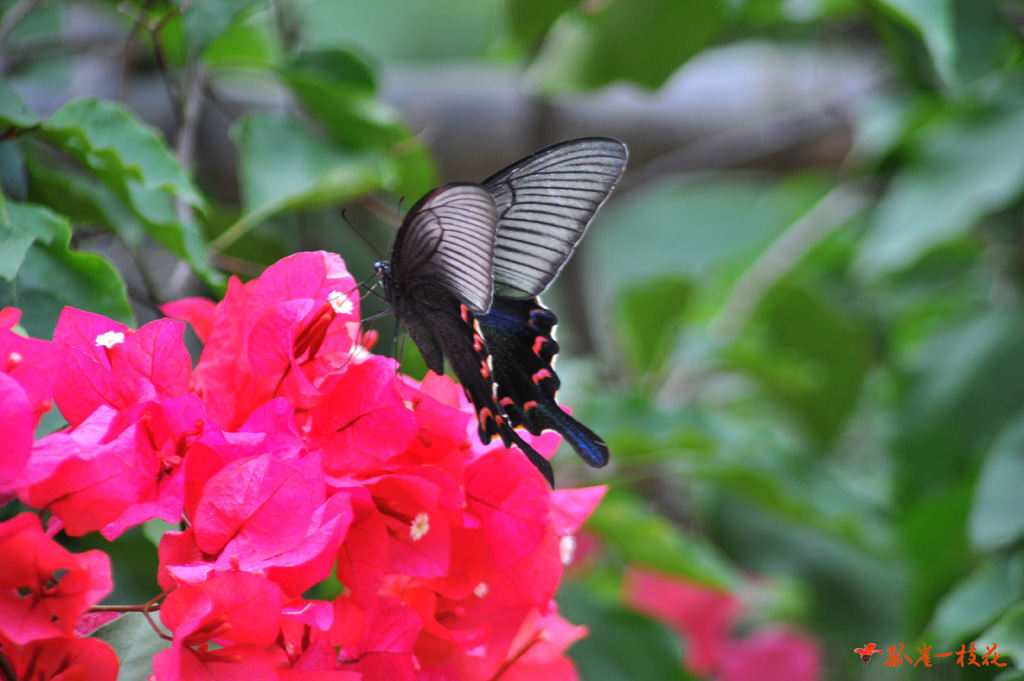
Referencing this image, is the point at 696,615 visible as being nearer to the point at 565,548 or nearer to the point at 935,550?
the point at 935,550

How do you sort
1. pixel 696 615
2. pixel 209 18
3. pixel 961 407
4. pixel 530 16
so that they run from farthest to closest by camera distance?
pixel 696 615 → pixel 961 407 → pixel 530 16 → pixel 209 18

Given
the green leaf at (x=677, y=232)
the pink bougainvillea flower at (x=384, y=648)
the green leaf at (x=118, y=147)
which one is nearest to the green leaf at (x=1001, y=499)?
the pink bougainvillea flower at (x=384, y=648)

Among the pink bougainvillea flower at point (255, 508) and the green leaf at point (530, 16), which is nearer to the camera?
the pink bougainvillea flower at point (255, 508)

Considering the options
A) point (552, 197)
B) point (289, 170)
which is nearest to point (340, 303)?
point (552, 197)

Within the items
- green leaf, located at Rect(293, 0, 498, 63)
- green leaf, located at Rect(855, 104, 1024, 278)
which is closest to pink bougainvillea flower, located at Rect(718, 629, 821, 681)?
green leaf, located at Rect(855, 104, 1024, 278)

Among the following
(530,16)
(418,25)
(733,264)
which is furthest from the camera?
(418,25)

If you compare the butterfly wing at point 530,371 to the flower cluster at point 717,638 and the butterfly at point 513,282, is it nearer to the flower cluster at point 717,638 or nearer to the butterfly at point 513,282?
the butterfly at point 513,282

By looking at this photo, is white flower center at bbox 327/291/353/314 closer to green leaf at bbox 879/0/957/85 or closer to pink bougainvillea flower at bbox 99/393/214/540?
pink bougainvillea flower at bbox 99/393/214/540
